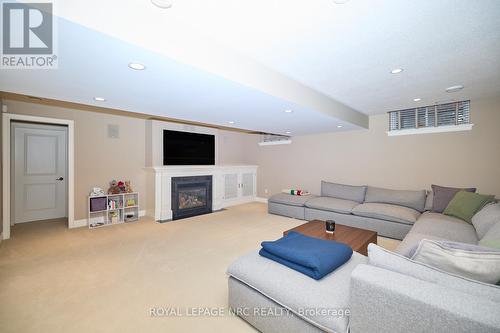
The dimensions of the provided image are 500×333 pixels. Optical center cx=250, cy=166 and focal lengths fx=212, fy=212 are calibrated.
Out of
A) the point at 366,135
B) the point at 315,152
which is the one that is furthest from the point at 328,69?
the point at 315,152

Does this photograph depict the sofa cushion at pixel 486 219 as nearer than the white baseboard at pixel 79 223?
Yes

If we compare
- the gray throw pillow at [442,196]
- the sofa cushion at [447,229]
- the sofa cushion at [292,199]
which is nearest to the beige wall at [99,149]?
the sofa cushion at [292,199]

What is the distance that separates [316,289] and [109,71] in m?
2.43

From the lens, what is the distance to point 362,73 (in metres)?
2.56

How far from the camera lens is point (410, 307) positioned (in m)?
1.02

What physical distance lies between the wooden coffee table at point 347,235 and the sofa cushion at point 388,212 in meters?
0.92

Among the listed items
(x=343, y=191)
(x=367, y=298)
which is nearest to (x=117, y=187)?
(x=367, y=298)

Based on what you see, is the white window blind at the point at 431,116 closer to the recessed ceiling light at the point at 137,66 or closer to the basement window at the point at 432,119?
the basement window at the point at 432,119

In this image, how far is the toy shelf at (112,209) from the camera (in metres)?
4.25

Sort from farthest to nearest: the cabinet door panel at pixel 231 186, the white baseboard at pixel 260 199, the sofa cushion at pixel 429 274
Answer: the white baseboard at pixel 260 199 < the cabinet door panel at pixel 231 186 < the sofa cushion at pixel 429 274

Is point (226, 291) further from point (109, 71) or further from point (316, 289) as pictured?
point (109, 71)

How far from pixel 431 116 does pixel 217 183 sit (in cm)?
502

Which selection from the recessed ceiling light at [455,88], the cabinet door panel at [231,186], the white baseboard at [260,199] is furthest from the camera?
the white baseboard at [260,199]

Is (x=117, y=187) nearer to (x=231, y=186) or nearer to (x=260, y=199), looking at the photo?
(x=231, y=186)
